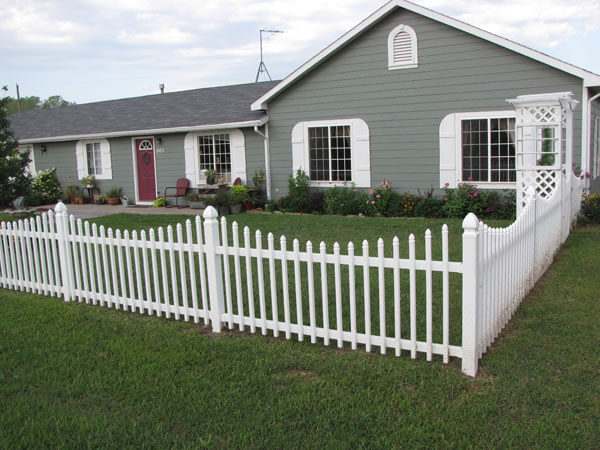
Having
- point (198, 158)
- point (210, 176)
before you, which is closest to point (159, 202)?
point (198, 158)

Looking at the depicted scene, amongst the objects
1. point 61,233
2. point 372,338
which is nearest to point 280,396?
point 372,338

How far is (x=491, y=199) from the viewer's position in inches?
479

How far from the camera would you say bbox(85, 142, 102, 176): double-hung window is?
1894 centimetres

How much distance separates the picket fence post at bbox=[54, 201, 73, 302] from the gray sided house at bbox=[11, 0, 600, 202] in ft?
28.6

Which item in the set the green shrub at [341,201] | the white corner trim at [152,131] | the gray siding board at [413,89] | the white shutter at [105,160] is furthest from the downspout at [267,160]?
the white shutter at [105,160]

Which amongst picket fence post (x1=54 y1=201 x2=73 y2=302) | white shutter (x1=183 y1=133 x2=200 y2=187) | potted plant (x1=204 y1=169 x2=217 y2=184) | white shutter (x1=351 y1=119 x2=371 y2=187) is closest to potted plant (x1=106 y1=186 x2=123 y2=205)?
white shutter (x1=183 y1=133 x2=200 y2=187)

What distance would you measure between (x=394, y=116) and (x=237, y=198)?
4698 millimetres

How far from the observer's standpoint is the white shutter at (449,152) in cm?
1265

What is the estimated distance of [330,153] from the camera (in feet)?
47.0

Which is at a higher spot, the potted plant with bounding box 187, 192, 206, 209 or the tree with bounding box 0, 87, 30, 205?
the tree with bounding box 0, 87, 30, 205

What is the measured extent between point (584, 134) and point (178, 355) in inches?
398

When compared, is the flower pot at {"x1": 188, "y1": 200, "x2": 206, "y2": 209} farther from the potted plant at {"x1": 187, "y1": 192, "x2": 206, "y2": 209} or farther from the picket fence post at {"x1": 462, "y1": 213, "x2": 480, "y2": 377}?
the picket fence post at {"x1": 462, "y1": 213, "x2": 480, "y2": 377}

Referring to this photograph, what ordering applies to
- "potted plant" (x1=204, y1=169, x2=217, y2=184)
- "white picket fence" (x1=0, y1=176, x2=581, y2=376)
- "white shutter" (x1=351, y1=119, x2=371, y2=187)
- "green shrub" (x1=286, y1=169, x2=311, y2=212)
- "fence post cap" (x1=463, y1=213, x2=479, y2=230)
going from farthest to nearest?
"potted plant" (x1=204, y1=169, x2=217, y2=184)
"green shrub" (x1=286, y1=169, x2=311, y2=212)
"white shutter" (x1=351, y1=119, x2=371, y2=187)
"white picket fence" (x1=0, y1=176, x2=581, y2=376)
"fence post cap" (x1=463, y1=213, x2=479, y2=230)

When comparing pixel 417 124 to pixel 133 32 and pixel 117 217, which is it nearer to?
pixel 117 217
